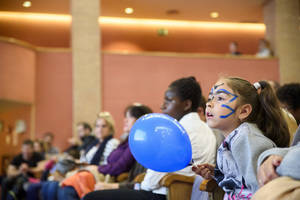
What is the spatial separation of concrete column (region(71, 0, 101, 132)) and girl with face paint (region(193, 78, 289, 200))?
6555 mm

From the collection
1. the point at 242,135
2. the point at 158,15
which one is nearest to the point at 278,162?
the point at 242,135

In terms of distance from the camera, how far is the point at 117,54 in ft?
29.1

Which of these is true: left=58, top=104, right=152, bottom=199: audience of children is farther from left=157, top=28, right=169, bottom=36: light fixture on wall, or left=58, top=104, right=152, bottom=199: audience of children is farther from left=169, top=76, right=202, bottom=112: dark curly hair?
left=157, top=28, right=169, bottom=36: light fixture on wall

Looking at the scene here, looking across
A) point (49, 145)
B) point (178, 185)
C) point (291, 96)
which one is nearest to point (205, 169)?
point (178, 185)

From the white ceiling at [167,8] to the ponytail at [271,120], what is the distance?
26.4 feet

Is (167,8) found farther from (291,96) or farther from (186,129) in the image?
(186,129)

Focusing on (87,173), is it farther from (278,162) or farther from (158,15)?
(158,15)

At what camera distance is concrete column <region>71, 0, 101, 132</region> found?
8.41 m

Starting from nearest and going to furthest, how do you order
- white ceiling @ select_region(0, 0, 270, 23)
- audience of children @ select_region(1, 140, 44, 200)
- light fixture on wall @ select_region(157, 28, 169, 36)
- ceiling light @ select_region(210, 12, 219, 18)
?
audience of children @ select_region(1, 140, 44, 200) < white ceiling @ select_region(0, 0, 270, 23) < ceiling light @ select_region(210, 12, 219, 18) < light fixture on wall @ select_region(157, 28, 169, 36)

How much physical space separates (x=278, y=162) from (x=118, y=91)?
295 inches

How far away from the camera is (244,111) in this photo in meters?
1.91

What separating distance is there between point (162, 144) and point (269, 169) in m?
0.60

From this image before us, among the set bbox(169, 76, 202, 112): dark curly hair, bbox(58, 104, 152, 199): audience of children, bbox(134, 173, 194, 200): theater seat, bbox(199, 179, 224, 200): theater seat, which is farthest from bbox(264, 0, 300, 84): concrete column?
bbox(199, 179, 224, 200): theater seat

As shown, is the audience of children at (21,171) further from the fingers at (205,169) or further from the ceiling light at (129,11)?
the ceiling light at (129,11)
